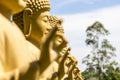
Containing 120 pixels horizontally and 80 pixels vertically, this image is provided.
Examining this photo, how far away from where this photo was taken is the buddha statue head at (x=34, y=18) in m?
5.51

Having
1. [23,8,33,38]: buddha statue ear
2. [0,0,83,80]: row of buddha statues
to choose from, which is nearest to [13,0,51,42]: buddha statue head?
[23,8,33,38]: buddha statue ear

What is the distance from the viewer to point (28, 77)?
10.7 ft

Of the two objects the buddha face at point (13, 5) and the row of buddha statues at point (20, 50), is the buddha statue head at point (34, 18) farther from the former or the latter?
the buddha face at point (13, 5)

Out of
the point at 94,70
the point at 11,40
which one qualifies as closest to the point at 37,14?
the point at 11,40

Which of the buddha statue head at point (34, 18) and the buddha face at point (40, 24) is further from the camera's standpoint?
the buddha face at point (40, 24)

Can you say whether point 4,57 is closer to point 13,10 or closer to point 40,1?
point 13,10

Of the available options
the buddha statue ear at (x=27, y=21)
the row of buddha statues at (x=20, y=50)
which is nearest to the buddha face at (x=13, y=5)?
the row of buddha statues at (x=20, y=50)

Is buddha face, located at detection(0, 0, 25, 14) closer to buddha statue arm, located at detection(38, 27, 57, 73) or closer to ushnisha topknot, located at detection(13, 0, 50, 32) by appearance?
buddha statue arm, located at detection(38, 27, 57, 73)

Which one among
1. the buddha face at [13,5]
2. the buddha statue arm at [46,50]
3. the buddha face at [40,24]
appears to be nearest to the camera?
the buddha statue arm at [46,50]

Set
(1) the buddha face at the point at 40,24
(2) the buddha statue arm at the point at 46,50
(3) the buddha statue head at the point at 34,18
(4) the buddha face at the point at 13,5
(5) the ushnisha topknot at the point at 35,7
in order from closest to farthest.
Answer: (2) the buddha statue arm at the point at 46,50 < (4) the buddha face at the point at 13,5 < (5) the ushnisha topknot at the point at 35,7 < (3) the buddha statue head at the point at 34,18 < (1) the buddha face at the point at 40,24

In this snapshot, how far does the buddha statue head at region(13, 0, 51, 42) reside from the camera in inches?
217

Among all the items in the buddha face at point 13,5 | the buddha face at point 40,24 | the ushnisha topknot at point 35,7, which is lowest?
the buddha face at point 40,24

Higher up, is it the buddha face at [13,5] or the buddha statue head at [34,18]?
the buddha face at [13,5]

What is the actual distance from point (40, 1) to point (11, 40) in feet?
6.20
